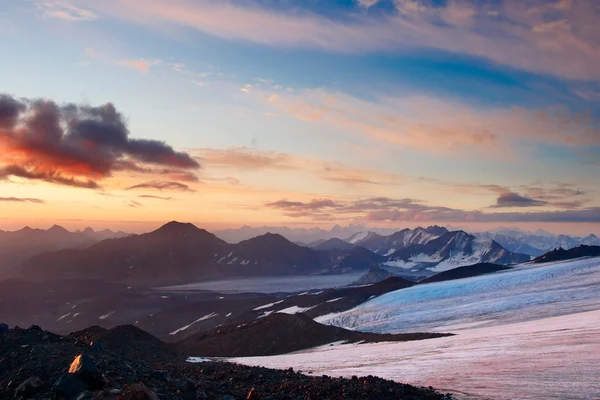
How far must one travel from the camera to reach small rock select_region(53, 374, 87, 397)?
11.0m

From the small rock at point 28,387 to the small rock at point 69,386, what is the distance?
2.67ft

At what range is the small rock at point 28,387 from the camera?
11.4 metres

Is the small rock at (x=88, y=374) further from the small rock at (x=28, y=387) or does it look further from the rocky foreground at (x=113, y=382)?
the small rock at (x=28, y=387)

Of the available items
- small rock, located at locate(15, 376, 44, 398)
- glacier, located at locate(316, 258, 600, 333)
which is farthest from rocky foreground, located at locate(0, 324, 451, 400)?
glacier, located at locate(316, 258, 600, 333)

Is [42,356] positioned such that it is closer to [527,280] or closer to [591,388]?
[591,388]

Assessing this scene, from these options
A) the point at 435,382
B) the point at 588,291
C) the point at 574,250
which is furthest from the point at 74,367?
the point at 574,250

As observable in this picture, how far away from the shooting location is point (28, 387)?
37.7 feet

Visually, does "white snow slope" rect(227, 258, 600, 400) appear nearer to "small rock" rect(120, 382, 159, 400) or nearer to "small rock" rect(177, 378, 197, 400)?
"small rock" rect(177, 378, 197, 400)

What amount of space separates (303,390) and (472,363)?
12367mm

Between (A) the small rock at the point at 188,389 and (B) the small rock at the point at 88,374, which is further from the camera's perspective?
(A) the small rock at the point at 188,389

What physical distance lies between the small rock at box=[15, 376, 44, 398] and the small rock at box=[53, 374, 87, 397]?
0.81 m

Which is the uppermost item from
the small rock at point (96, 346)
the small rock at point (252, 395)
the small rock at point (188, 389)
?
the small rock at point (188, 389)

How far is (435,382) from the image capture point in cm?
1795

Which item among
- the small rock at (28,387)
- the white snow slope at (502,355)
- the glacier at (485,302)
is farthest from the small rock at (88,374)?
the glacier at (485,302)
